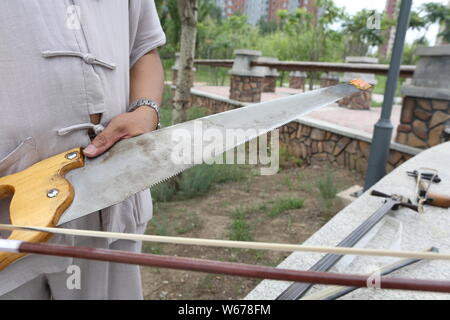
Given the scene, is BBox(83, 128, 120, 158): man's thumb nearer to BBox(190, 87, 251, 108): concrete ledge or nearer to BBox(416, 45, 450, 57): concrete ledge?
BBox(416, 45, 450, 57): concrete ledge

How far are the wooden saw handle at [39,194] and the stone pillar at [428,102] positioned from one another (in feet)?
12.6

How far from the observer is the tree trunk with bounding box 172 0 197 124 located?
12.4ft

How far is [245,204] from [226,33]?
20.7 metres

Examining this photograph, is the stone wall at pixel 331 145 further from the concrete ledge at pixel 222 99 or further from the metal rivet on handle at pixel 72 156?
the metal rivet on handle at pixel 72 156

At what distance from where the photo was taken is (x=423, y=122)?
4.02 m

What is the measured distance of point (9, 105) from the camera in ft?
2.60

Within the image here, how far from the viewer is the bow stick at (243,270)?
1.69 ft

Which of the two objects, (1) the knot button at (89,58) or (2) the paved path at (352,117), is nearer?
(1) the knot button at (89,58)

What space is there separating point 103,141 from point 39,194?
0.71ft

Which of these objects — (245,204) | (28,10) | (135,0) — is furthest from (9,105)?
(245,204)

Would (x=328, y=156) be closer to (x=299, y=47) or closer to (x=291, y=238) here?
(x=291, y=238)

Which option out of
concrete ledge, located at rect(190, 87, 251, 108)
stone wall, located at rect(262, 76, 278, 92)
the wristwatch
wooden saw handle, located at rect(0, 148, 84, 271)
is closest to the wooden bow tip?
the wristwatch

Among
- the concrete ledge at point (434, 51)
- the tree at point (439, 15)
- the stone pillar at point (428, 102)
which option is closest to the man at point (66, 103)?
the stone pillar at point (428, 102)

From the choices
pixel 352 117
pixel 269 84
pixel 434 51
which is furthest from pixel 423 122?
pixel 269 84
